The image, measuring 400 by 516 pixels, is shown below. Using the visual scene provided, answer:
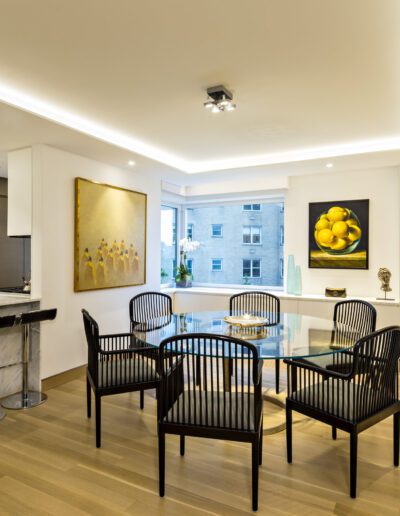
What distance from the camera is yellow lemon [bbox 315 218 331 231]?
16.9 ft

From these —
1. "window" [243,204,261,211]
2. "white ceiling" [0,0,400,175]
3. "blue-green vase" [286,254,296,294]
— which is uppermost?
"white ceiling" [0,0,400,175]

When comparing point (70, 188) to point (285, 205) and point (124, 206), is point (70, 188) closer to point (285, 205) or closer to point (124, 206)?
point (124, 206)

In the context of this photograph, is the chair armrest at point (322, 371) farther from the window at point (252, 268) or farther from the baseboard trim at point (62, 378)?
the window at point (252, 268)

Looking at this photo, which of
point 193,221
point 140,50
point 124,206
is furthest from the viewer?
point 193,221

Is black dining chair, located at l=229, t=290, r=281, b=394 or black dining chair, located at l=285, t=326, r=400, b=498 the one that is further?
black dining chair, located at l=229, t=290, r=281, b=394

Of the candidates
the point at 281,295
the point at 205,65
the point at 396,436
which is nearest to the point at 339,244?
the point at 281,295

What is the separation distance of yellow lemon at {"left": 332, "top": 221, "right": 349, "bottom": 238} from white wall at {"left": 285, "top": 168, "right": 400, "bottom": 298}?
0.99 feet

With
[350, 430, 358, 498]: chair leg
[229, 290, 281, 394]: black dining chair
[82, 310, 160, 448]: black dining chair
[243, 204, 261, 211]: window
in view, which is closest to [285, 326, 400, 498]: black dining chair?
[350, 430, 358, 498]: chair leg

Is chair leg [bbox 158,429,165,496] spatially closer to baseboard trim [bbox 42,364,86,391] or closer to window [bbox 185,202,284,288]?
baseboard trim [bbox 42,364,86,391]

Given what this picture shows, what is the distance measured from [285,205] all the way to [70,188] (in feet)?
9.86

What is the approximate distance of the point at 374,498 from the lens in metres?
2.14

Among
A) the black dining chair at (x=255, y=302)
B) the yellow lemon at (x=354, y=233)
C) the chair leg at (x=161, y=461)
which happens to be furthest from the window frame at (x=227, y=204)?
the chair leg at (x=161, y=461)

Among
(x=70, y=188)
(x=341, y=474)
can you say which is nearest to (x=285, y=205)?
(x=70, y=188)

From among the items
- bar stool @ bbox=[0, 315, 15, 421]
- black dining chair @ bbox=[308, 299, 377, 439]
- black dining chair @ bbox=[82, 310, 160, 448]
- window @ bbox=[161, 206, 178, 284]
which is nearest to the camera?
black dining chair @ bbox=[82, 310, 160, 448]
